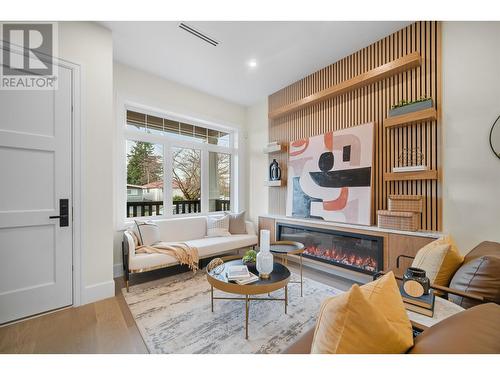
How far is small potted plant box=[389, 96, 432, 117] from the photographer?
230cm

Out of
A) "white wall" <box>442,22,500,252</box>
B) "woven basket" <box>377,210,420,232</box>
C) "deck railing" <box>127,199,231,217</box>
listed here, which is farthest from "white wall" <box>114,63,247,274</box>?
"white wall" <box>442,22,500,252</box>

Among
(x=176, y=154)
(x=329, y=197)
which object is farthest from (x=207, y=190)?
(x=329, y=197)

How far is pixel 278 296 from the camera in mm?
2439

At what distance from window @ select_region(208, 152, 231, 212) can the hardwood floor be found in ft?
8.23

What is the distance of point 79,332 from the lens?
5.91 ft

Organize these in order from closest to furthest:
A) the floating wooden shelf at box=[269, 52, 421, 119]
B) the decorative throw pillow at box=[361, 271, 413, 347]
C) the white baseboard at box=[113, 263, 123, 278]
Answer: the decorative throw pillow at box=[361, 271, 413, 347] → the floating wooden shelf at box=[269, 52, 421, 119] → the white baseboard at box=[113, 263, 123, 278]

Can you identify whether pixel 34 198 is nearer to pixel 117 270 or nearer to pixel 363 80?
pixel 117 270

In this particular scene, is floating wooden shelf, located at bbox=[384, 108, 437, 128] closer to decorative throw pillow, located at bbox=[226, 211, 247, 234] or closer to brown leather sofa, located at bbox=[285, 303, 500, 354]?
brown leather sofa, located at bbox=[285, 303, 500, 354]

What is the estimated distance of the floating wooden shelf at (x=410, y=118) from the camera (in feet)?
7.41

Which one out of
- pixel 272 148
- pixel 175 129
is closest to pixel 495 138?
pixel 272 148

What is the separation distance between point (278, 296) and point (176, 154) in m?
2.94

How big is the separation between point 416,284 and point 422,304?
0.12m

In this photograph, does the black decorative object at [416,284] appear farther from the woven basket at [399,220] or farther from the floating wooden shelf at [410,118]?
the floating wooden shelf at [410,118]

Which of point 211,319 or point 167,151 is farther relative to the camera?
point 167,151
